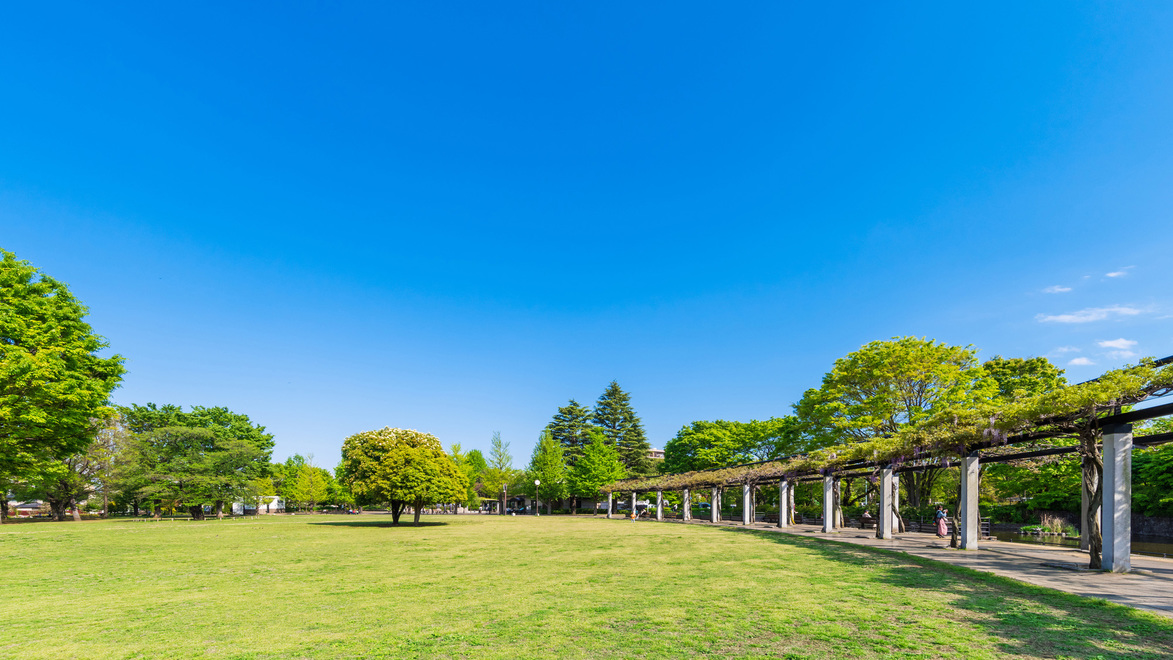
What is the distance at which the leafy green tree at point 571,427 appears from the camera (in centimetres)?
7888

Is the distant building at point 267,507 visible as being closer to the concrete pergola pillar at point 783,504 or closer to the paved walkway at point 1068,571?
the concrete pergola pillar at point 783,504

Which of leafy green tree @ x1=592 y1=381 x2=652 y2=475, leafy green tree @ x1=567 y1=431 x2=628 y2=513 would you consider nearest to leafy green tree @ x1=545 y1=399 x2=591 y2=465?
leafy green tree @ x1=592 y1=381 x2=652 y2=475

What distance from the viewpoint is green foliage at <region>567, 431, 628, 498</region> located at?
5822cm

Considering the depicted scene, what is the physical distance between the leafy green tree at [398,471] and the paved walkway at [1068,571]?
25.6 m

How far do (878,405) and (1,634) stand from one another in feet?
117

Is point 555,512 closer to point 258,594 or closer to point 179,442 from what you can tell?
point 179,442

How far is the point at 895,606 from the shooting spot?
8.30 m

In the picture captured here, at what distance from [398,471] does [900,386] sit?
3132cm

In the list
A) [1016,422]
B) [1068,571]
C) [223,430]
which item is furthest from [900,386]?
[223,430]

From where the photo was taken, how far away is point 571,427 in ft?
260

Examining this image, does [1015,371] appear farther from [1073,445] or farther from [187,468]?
[187,468]

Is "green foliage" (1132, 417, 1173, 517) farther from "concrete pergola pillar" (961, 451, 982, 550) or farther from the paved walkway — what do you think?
"concrete pergola pillar" (961, 451, 982, 550)

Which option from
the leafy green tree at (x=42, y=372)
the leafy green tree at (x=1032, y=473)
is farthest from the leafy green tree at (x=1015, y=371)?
the leafy green tree at (x=42, y=372)

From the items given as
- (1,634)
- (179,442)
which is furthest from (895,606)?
(179,442)
